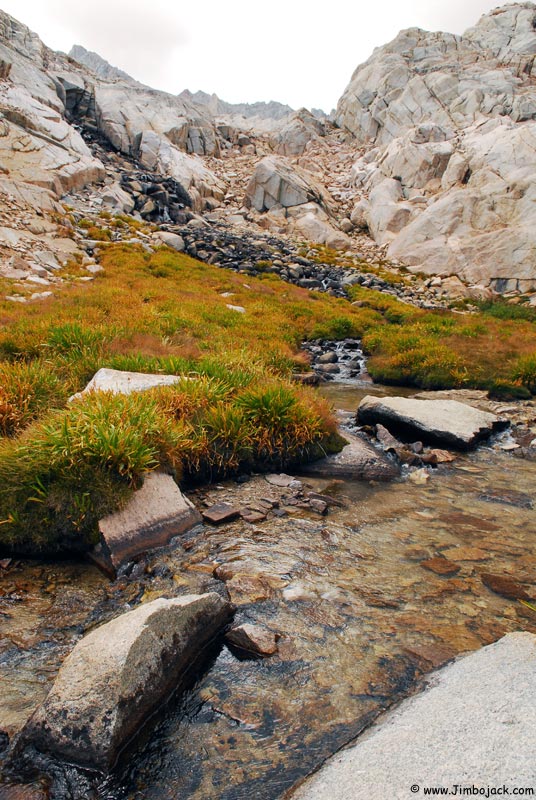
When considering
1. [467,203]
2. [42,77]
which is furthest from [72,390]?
[42,77]

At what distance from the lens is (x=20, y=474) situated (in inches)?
221

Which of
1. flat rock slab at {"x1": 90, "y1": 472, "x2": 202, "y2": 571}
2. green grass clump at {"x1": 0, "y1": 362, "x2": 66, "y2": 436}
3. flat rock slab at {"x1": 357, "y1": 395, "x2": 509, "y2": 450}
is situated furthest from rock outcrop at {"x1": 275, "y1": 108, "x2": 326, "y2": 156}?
flat rock slab at {"x1": 90, "y1": 472, "x2": 202, "y2": 571}

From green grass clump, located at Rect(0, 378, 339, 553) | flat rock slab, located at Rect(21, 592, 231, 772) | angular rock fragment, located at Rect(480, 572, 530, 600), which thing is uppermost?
green grass clump, located at Rect(0, 378, 339, 553)

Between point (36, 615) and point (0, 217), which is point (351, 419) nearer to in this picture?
point (36, 615)

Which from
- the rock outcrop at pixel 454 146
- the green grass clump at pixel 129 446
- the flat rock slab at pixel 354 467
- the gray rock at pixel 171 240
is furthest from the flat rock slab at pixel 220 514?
the rock outcrop at pixel 454 146

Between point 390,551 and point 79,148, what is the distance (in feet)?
168

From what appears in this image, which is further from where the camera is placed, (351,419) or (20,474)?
(351,419)

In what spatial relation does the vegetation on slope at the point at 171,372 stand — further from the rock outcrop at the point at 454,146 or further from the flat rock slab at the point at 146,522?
the rock outcrop at the point at 454,146

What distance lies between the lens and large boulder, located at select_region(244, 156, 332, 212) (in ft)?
180

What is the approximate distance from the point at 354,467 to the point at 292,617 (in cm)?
424

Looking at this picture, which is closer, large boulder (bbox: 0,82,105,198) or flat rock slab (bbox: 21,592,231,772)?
flat rock slab (bbox: 21,592,231,772)

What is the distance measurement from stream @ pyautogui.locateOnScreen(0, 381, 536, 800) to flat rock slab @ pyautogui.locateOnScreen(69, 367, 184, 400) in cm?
256

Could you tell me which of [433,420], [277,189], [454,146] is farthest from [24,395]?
[454,146]

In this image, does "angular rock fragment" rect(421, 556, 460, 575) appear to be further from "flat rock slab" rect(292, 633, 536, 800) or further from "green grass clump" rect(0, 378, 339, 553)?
"green grass clump" rect(0, 378, 339, 553)
